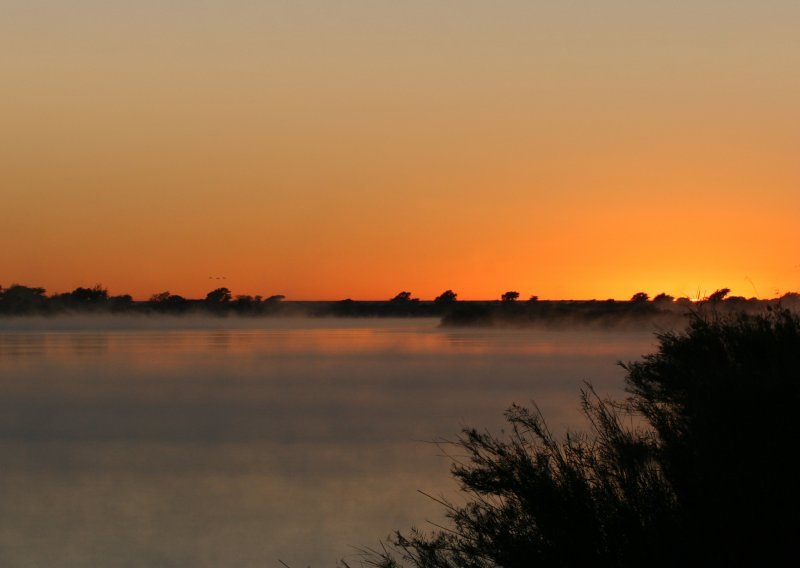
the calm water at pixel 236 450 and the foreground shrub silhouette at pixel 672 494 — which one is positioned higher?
the foreground shrub silhouette at pixel 672 494

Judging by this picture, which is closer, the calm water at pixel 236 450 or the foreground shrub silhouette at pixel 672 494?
the foreground shrub silhouette at pixel 672 494

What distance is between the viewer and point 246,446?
77.3ft

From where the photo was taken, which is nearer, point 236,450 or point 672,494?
point 672,494

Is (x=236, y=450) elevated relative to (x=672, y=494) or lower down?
lower down

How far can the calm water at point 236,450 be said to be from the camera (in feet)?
47.1

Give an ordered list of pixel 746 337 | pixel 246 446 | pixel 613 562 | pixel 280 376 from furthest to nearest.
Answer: pixel 280 376 → pixel 246 446 → pixel 746 337 → pixel 613 562

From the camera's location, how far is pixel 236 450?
2291 cm

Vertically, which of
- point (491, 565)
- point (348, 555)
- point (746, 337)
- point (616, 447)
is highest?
point (746, 337)

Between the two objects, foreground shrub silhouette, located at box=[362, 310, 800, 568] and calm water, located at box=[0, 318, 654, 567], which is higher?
foreground shrub silhouette, located at box=[362, 310, 800, 568]

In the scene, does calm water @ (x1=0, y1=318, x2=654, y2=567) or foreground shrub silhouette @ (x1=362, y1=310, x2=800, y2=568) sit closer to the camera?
foreground shrub silhouette @ (x1=362, y1=310, x2=800, y2=568)

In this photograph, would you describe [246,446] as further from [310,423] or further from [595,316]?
[595,316]

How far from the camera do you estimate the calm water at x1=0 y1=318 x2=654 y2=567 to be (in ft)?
47.1

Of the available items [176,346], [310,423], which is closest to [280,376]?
[310,423]

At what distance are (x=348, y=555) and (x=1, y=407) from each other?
872 inches
